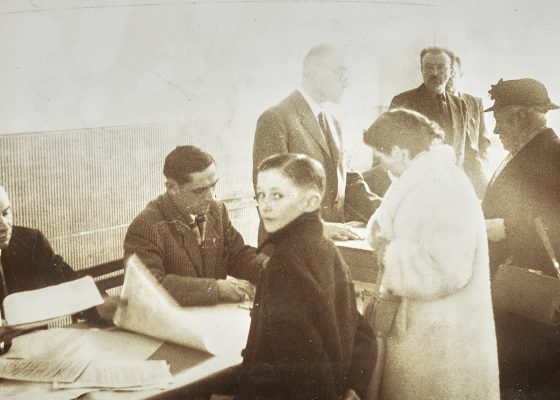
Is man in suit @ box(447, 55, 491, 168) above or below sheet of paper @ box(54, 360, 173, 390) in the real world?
above

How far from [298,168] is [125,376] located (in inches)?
30.7

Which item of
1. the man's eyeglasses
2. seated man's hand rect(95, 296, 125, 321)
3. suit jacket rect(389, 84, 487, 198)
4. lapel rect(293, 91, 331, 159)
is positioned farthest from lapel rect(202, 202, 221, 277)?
the man's eyeglasses

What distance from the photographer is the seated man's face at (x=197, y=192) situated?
1951 millimetres

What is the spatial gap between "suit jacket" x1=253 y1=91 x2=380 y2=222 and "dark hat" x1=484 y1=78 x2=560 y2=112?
1.89 feet

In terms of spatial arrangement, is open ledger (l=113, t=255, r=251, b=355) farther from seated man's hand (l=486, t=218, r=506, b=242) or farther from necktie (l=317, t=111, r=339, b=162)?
seated man's hand (l=486, t=218, r=506, b=242)

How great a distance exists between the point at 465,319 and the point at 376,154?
61cm

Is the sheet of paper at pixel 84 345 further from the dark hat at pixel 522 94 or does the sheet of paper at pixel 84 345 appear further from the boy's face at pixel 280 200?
the dark hat at pixel 522 94

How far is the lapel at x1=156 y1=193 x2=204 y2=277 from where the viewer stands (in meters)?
1.95

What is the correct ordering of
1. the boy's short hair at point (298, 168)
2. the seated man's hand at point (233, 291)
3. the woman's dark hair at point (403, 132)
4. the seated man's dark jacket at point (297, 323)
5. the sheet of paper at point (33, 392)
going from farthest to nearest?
the seated man's hand at point (233, 291) → the woman's dark hair at point (403, 132) → the boy's short hair at point (298, 168) → the seated man's dark jacket at point (297, 323) → the sheet of paper at point (33, 392)

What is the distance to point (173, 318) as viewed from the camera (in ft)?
6.00

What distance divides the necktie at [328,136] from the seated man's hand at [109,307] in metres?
0.89

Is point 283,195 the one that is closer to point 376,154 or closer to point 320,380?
point 376,154

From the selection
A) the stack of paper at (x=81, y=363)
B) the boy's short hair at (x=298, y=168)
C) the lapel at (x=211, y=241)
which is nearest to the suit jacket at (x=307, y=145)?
the boy's short hair at (x=298, y=168)

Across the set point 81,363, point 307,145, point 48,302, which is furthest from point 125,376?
point 307,145
